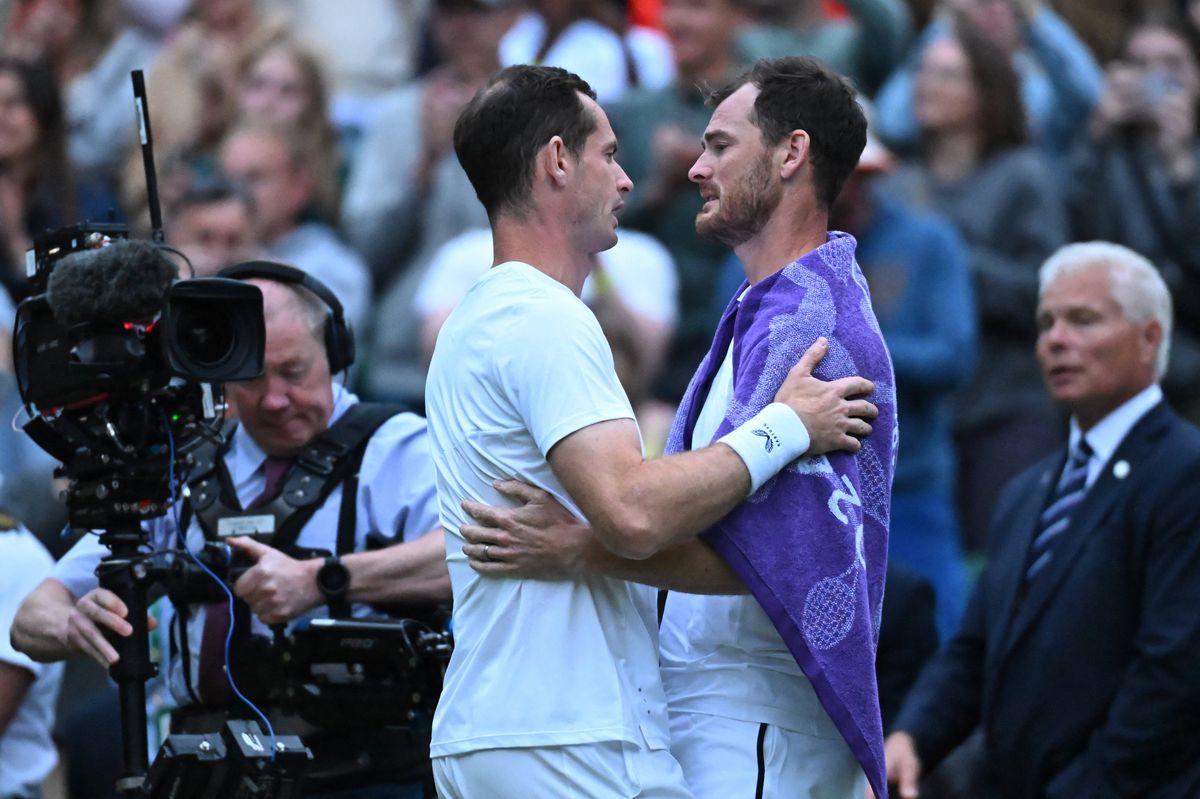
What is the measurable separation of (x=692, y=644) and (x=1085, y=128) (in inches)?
255

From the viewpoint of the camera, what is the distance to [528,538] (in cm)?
441

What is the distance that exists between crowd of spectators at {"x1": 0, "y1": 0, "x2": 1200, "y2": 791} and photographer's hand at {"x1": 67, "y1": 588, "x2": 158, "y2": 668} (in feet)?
9.79

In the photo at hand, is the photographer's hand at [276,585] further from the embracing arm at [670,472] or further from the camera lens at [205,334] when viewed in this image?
the embracing arm at [670,472]

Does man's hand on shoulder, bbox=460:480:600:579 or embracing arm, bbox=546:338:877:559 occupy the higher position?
embracing arm, bbox=546:338:877:559

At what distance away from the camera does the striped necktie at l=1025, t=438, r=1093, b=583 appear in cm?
634

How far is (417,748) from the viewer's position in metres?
5.50

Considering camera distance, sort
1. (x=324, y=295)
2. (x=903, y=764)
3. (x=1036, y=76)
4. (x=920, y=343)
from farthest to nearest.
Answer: (x=1036, y=76) → (x=920, y=343) → (x=903, y=764) → (x=324, y=295)

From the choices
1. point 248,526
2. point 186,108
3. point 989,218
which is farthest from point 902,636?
point 186,108

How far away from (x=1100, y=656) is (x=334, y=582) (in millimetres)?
2308

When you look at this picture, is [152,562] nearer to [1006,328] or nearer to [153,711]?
[153,711]

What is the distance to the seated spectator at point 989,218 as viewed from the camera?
902 cm

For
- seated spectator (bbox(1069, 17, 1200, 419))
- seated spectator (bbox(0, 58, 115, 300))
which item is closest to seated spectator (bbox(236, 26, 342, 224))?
seated spectator (bbox(0, 58, 115, 300))

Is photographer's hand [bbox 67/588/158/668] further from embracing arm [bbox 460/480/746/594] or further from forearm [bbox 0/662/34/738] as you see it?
embracing arm [bbox 460/480/746/594]

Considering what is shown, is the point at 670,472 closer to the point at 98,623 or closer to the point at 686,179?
the point at 98,623
